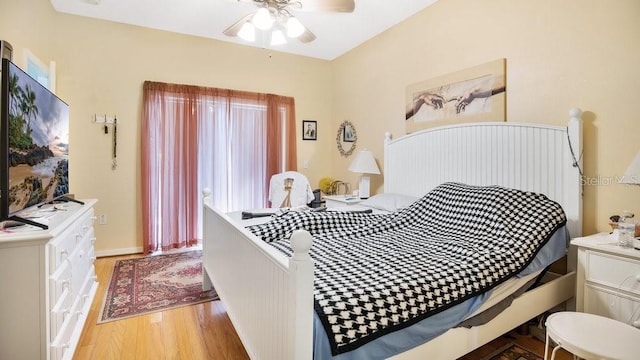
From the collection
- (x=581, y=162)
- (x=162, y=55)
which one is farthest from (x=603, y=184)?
(x=162, y=55)

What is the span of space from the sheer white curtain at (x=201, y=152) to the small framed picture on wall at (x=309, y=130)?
0.25 metres

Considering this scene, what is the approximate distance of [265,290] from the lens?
1.35 meters

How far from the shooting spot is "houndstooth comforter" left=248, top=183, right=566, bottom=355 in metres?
1.17

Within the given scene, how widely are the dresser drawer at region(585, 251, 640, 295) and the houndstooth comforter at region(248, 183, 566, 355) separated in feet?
0.79

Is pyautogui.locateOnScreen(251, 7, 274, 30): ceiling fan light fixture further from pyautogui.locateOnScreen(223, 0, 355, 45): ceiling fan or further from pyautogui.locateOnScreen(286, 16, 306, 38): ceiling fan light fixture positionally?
pyautogui.locateOnScreen(286, 16, 306, 38): ceiling fan light fixture

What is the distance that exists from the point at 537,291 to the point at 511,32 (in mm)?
1862

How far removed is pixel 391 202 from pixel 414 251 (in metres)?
A: 1.30

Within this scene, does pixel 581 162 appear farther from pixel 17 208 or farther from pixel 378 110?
pixel 17 208

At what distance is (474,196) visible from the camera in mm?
2166

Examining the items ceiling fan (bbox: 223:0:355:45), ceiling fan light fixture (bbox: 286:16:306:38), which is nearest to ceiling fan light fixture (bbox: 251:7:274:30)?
ceiling fan (bbox: 223:0:355:45)

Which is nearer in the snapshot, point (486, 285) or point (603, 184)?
point (486, 285)

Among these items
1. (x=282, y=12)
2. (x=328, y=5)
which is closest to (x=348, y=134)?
(x=282, y=12)

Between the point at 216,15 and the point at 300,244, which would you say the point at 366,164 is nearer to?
the point at 216,15

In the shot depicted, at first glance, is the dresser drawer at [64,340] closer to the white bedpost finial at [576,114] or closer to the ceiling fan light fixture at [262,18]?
the ceiling fan light fixture at [262,18]
